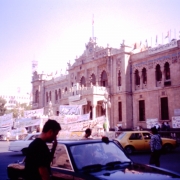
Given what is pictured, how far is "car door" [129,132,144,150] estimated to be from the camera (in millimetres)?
16892

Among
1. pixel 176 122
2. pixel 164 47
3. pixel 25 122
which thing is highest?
pixel 164 47

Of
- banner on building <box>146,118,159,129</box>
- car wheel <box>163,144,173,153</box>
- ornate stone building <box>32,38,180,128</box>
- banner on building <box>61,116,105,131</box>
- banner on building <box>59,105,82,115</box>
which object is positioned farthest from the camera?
banner on building <box>146,118,159,129</box>

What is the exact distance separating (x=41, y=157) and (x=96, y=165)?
164cm

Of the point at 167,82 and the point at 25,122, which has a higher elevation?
the point at 167,82

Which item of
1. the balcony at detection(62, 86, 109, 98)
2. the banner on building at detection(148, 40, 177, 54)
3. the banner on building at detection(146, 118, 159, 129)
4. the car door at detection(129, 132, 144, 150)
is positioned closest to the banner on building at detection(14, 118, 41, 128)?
the car door at detection(129, 132, 144, 150)

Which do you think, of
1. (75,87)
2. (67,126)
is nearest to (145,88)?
(75,87)

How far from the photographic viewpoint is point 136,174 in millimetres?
4344

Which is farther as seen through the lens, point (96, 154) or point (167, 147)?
point (167, 147)

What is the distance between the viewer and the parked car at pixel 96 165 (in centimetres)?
434

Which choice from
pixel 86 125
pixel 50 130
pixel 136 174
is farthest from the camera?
pixel 86 125

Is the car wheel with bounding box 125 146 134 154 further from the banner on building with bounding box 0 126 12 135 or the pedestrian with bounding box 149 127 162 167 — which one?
the banner on building with bounding box 0 126 12 135

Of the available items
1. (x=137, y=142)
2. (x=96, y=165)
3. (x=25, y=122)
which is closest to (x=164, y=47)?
(x=137, y=142)

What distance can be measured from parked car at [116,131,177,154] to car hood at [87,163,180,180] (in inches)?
479

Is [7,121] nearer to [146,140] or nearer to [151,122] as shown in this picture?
[146,140]
